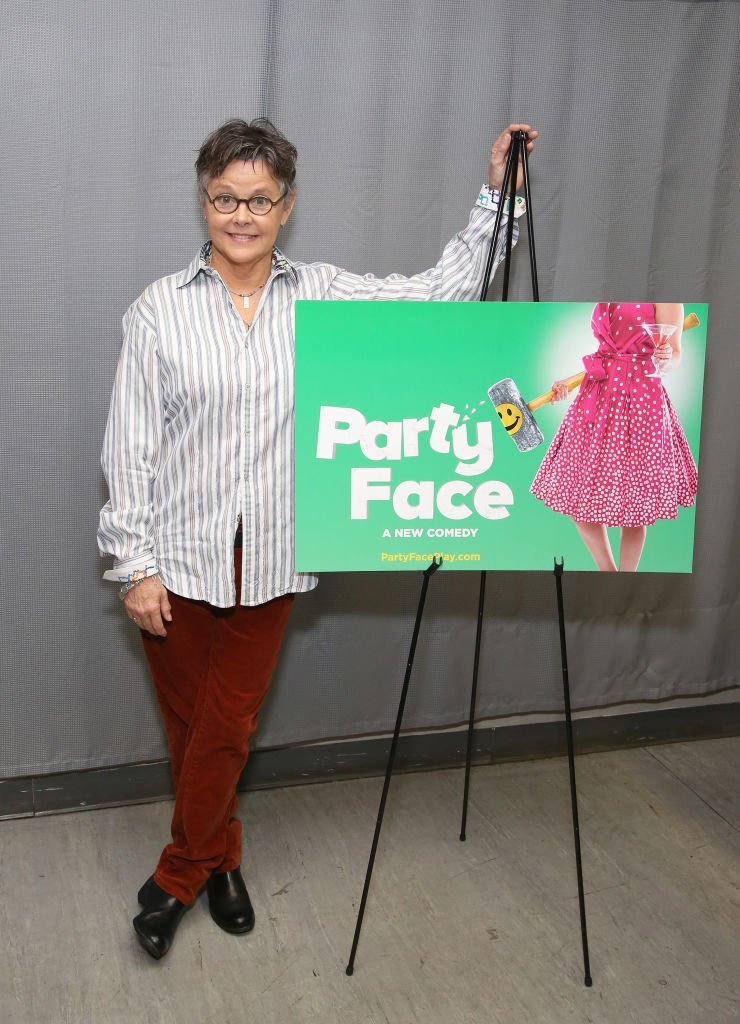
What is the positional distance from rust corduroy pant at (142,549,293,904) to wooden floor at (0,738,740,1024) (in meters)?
0.18

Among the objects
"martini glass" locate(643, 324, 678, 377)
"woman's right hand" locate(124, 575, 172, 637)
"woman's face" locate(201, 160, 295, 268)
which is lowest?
"woman's right hand" locate(124, 575, 172, 637)

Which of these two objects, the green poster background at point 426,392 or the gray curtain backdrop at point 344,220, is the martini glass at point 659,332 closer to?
the green poster background at point 426,392

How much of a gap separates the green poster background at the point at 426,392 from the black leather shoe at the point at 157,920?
2.50ft

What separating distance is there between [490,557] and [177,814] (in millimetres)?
835

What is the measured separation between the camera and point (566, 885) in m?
2.21

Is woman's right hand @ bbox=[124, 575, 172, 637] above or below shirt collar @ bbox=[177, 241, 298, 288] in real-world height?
below

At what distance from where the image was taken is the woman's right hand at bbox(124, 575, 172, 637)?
1.87 meters

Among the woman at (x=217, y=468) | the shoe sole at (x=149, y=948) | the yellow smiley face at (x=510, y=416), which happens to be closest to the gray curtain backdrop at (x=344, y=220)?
the woman at (x=217, y=468)

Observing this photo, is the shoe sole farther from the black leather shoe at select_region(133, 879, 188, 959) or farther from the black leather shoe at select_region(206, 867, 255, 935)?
the black leather shoe at select_region(206, 867, 255, 935)

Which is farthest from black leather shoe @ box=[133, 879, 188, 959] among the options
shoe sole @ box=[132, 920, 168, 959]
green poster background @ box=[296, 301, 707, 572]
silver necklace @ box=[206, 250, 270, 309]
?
silver necklace @ box=[206, 250, 270, 309]

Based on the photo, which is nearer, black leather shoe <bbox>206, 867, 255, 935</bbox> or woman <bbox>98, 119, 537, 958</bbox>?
woman <bbox>98, 119, 537, 958</bbox>

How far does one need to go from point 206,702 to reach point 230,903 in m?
0.45

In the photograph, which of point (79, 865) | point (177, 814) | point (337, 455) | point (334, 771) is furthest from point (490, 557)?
point (79, 865)

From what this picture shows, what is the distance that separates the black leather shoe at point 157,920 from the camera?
1.93m
